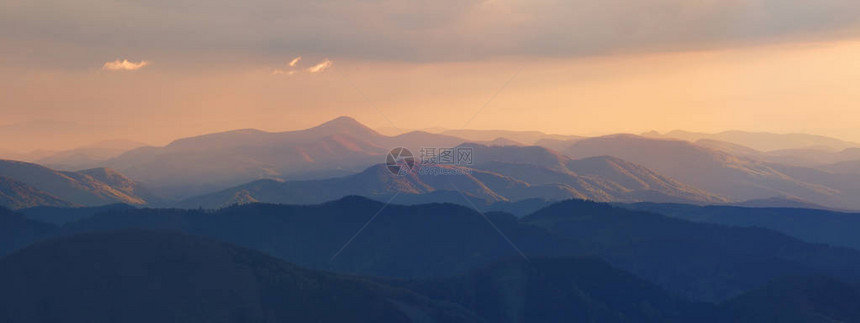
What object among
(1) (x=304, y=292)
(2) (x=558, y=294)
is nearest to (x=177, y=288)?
(1) (x=304, y=292)

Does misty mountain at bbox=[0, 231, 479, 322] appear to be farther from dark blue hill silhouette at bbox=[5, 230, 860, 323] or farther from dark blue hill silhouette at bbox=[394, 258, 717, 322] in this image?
dark blue hill silhouette at bbox=[394, 258, 717, 322]

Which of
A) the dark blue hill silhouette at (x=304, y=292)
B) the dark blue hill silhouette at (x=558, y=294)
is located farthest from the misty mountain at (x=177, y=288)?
the dark blue hill silhouette at (x=558, y=294)

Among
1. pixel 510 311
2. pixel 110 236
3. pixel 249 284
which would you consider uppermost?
pixel 110 236

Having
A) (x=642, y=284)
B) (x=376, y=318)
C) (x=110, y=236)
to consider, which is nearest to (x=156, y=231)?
(x=110, y=236)

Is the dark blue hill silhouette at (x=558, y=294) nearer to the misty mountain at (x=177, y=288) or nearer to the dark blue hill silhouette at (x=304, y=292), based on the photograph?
the dark blue hill silhouette at (x=304, y=292)

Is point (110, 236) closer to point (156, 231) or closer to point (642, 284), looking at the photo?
point (156, 231)

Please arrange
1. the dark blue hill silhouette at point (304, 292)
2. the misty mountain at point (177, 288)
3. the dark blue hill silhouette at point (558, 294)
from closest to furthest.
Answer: the misty mountain at point (177, 288), the dark blue hill silhouette at point (304, 292), the dark blue hill silhouette at point (558, 294)

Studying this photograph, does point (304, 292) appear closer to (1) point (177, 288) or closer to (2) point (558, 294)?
(1) point (177, 288)

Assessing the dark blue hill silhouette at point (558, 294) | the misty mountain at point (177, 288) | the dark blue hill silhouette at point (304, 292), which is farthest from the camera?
the dark blue hill silhouette at point (558, 294)
